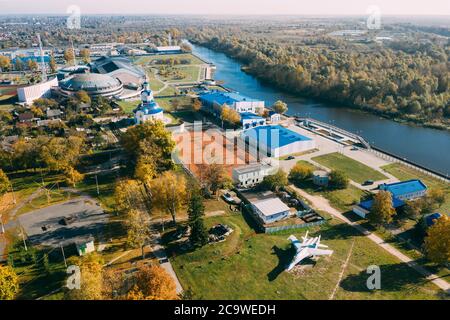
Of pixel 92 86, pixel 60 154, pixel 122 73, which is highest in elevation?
pixel 122 73

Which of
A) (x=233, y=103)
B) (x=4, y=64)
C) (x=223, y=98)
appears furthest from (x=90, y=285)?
(x=4, y=64)

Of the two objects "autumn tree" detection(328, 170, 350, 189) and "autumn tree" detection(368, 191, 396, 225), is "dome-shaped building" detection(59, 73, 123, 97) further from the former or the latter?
"autumn tree" detection(368, 191, 396, 225)

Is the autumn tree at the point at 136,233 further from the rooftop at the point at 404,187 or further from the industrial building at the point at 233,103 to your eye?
the industrial building at the point at 233,103

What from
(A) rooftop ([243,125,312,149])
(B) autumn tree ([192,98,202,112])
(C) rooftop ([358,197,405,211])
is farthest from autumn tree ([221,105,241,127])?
(C) rooftop ([358,197,405,211])

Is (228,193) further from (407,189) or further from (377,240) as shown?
(407,189)

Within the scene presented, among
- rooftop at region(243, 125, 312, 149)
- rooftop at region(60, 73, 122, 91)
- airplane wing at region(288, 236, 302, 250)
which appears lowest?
airplane wing at region(288, 236, 302, 250)

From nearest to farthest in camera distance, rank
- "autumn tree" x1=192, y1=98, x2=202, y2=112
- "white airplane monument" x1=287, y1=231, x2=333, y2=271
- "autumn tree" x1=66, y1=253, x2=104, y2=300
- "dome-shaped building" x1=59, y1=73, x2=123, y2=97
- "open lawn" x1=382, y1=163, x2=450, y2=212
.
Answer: "autumn tree" x1=66, y1=253, x2=104, y2=300 < "white airplane monument" x1=287, y1=231, x2=333, y2=271 < "open lawn" x1=382, y1=163, x2=450, y2=212 < "autumn tree" x1=192, y1=98, x2=202, y2=112 < "dome-shaped building" x1=59, y1=73, x2=123, y2=97
